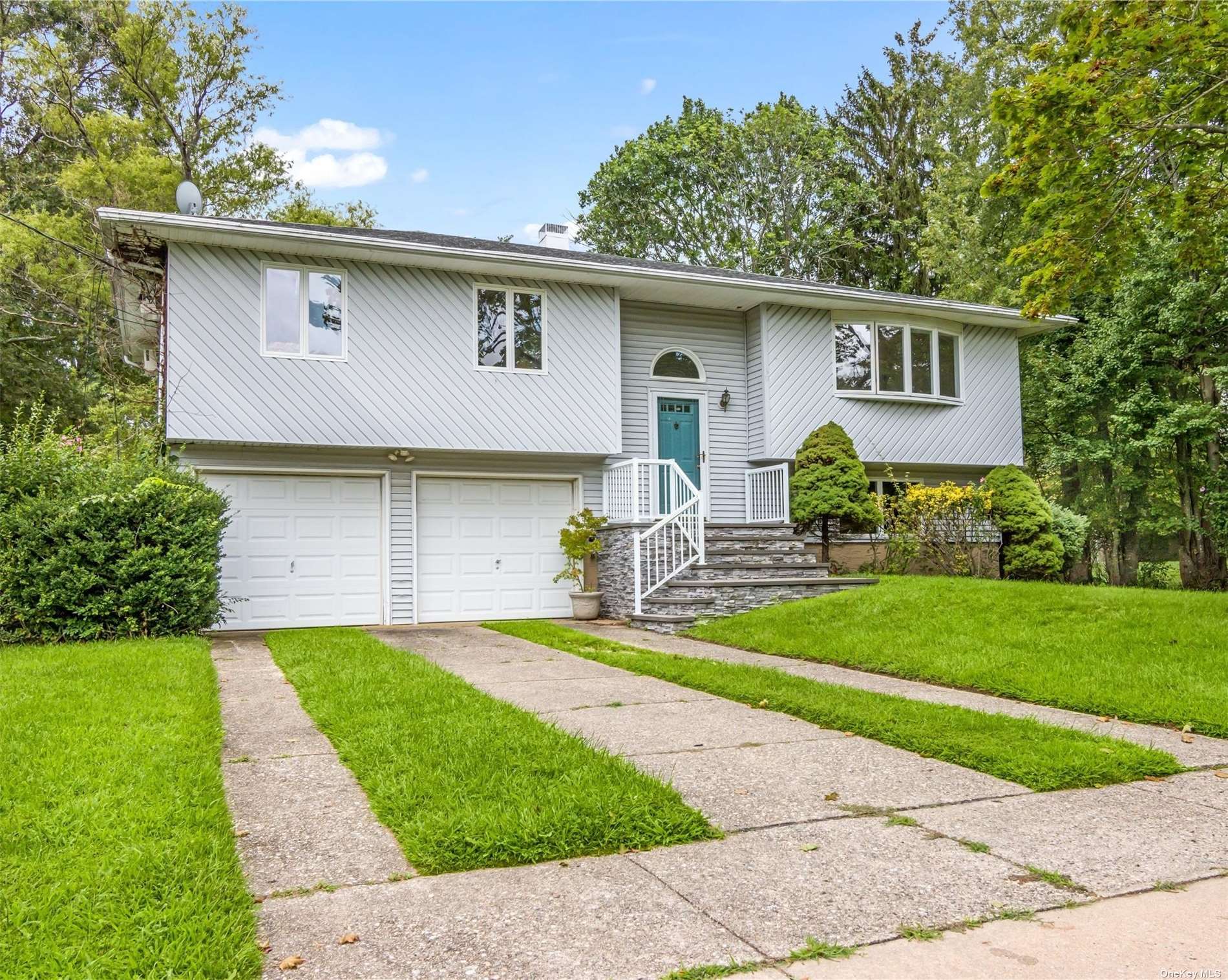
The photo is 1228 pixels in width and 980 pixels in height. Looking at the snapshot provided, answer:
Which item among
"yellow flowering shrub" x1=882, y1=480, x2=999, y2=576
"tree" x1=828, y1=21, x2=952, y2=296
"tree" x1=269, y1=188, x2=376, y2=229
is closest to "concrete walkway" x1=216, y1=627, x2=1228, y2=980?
"yellow flowering shrub" x1=882, y1=480, x2=999, y2=576

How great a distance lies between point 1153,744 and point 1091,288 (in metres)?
5.34

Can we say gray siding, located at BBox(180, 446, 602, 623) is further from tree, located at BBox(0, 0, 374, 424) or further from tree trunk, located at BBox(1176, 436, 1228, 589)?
tree trunk, located at BBox(1176, 436, 1228, 589)

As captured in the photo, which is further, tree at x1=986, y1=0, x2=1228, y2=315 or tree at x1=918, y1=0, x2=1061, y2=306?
tree at x1=918, y1=0, x2=1061, y2=306

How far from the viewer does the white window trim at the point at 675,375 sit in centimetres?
1389

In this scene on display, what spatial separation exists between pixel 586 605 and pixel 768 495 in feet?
11.5

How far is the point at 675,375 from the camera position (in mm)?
14039

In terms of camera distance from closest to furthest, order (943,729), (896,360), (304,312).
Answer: (943,729) → (304,312) → (896,360)

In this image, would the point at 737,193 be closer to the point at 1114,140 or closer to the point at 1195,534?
the point at 1195,534

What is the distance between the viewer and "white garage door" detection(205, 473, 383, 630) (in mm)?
11352

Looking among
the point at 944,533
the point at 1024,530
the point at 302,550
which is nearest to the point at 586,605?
the point at 302,550

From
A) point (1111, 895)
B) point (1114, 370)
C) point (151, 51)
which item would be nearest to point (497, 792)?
point (1111, 895)

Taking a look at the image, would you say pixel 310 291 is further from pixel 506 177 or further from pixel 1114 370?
pixel 1114 370

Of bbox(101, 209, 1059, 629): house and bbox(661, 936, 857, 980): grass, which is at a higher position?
bbox(101, 209, 1059, 629): house

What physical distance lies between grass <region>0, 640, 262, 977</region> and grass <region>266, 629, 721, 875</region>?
624 millimetres
